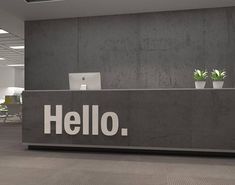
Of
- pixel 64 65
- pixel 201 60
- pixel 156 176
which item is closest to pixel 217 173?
pixel 156 176

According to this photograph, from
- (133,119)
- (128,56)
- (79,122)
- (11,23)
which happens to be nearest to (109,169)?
(133,119)

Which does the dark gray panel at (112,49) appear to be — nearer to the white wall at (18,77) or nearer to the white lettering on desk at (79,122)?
the white lettering on desk at (79,122)

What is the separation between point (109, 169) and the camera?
372 centimetres

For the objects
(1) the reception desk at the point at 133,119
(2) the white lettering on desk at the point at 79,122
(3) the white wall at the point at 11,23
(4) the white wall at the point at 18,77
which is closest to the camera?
(1) the reception desk at the point at 133,119

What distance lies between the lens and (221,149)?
14.5 feet

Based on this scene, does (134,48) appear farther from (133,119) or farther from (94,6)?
(133,119)

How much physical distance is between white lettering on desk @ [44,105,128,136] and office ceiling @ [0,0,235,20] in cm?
271

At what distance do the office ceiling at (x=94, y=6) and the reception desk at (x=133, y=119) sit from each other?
2.50 meters

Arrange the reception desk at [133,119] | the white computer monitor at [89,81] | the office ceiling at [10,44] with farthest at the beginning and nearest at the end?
the office ceiling at [10,44], the white computer monitor at [89,81], the reception desk at [133,119]

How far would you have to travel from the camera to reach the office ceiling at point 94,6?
6.45 m

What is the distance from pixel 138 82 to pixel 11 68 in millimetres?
15750

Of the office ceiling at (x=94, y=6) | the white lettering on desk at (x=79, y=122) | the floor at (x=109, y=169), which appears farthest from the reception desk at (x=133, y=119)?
the office ceiling at (x=94, y=6)

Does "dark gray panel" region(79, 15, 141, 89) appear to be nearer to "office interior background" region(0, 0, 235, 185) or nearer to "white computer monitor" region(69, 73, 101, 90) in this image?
"office interior background" region(0, 0, 235, 185)

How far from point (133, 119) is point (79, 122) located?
89 cm
